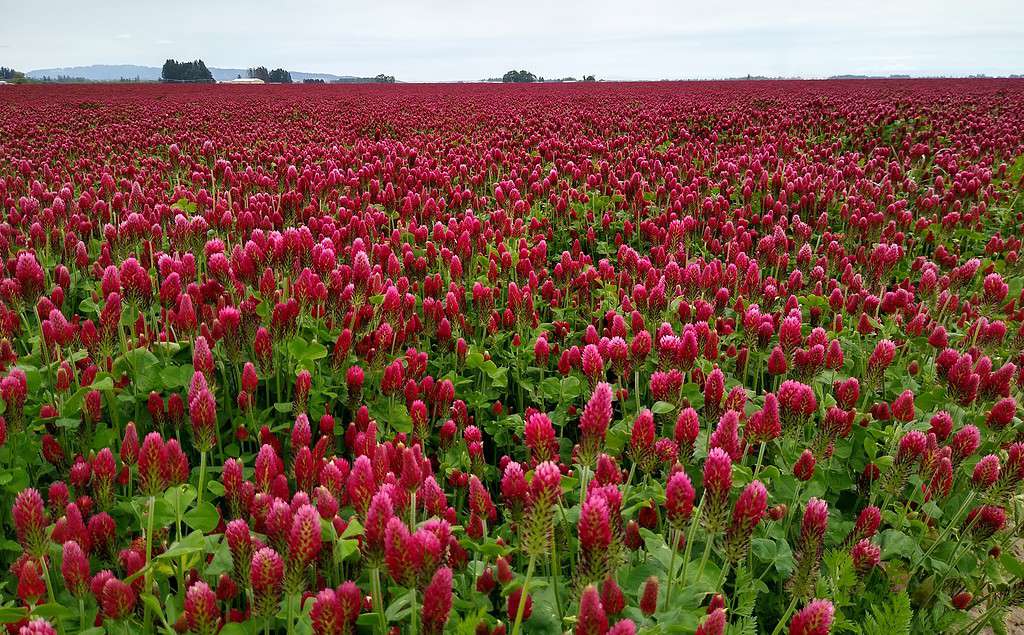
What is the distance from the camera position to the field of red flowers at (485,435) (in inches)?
70.4

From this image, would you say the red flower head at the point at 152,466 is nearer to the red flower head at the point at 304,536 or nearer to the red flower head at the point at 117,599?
the red flower head at the point at 117,599

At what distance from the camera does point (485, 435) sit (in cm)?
355

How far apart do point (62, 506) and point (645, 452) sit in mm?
1966

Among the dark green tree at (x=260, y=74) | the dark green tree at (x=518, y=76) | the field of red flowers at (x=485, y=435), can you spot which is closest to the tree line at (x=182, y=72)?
the dark green tree at (x=260, y=74)

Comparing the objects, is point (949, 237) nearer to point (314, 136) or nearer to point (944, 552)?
point (944, 552)

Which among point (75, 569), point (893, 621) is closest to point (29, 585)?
point (75, 569)

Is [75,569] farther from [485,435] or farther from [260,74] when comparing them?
[260,74]

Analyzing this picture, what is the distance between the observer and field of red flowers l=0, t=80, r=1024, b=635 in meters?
1.79

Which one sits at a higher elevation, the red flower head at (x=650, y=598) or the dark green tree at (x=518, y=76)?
the dark green tree at (x=518, y=76)

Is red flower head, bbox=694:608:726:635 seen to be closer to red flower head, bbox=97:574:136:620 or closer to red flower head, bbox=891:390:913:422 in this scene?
Result: red flower head, bbox=97:574:136:620

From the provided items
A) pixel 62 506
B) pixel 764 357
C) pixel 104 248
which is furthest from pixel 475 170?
pixel 62 506

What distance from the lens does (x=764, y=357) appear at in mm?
3621

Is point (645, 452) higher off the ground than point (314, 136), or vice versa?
point (314, 136)

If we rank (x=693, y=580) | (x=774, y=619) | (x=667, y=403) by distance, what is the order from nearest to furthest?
(x=693, y=580) → (x=774, y=619) → (x=667, y=403)
